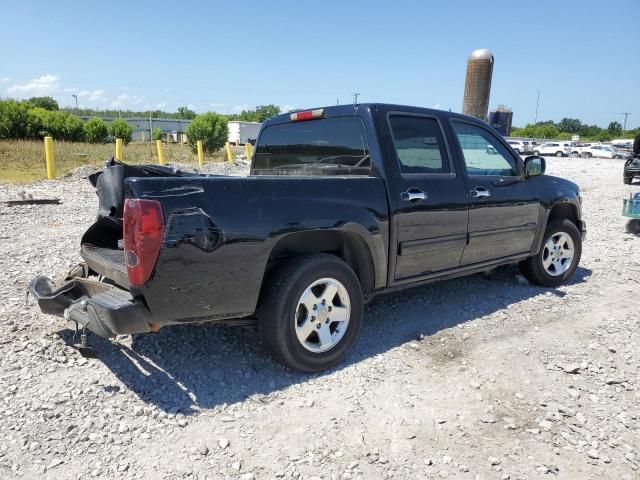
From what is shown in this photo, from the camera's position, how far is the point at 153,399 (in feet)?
9.95

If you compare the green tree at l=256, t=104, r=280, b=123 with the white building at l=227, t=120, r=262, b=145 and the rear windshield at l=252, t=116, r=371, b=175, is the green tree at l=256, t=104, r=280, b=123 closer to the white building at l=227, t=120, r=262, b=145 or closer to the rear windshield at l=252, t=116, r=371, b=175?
the white building at l=227, t=120, r=262, b=145

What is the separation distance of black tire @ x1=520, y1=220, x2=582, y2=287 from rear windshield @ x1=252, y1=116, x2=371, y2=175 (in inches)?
108

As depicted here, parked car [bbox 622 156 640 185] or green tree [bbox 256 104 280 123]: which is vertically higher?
green tree [bbox 256 104 280 123]

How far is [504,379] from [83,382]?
2926 mm

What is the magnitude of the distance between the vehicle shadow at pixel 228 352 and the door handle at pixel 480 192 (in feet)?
3.81

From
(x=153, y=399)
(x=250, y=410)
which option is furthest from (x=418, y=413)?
(x=153, y=399)

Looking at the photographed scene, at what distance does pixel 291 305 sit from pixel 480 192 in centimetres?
226

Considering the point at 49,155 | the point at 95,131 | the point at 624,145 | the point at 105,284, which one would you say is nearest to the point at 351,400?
the point at 105,284

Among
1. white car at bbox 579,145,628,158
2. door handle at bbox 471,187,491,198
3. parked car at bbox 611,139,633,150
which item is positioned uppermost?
parked car at bbox 611,139,633,150

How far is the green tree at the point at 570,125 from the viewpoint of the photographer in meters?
118

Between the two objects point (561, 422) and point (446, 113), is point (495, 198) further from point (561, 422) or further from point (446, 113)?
point (561, 422)

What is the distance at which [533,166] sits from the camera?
4965 mm

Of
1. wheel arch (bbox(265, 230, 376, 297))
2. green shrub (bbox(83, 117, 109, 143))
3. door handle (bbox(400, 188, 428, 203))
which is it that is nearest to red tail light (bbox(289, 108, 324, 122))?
door handle (bbox(400, 188, 428, 203))

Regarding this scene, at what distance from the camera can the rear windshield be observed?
3887mm
